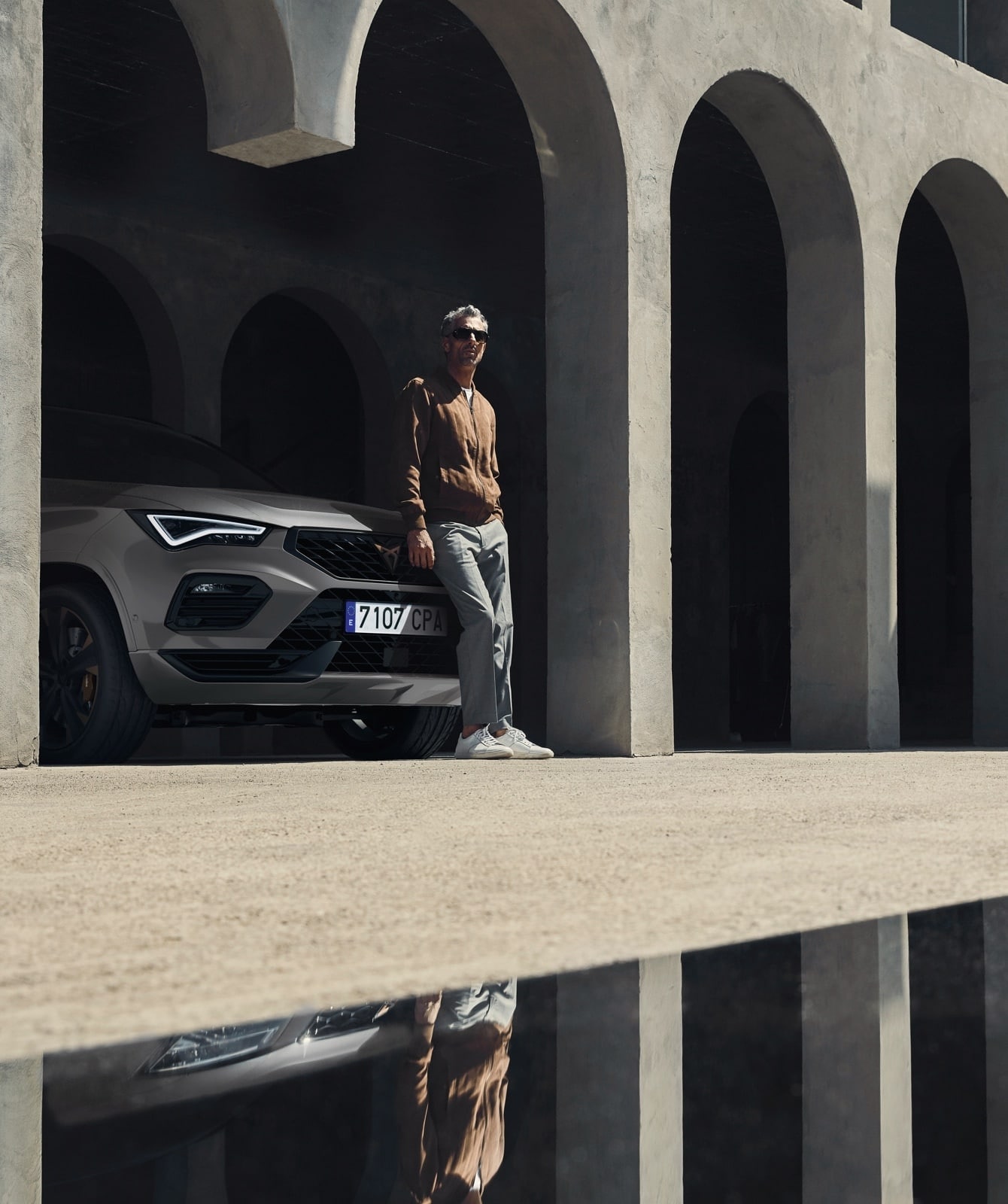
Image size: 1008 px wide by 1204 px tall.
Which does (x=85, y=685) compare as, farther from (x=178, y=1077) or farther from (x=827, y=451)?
(x=827, y=451)

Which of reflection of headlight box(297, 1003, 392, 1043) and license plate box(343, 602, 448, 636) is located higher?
license plate box(343, 602, 448, 636)

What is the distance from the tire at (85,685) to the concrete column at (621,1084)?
445 centimetres

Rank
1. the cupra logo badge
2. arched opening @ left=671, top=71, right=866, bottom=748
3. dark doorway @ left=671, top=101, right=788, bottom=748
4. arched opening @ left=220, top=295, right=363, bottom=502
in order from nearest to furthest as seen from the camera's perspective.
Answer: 1. the cupra logo badge
2. arched opening @ left=671, top=71, right=866, bottom=748
3. dark doorway @ left=671, top=101, right=788, bottom=748
4. arched opening @ left=220, top=295, right=363, bottom=502

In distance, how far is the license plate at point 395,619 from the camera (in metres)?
7.02

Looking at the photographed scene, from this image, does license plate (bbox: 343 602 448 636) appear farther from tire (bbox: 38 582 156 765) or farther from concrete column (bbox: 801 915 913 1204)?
concrete column (bbox: 801 915 913 1204)

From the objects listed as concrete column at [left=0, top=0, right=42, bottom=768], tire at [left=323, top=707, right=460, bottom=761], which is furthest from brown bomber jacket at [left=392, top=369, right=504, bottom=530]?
concrete column at [left=0, top=0, right=42, bottom=768]

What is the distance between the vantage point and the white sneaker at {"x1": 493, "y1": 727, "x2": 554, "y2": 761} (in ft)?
24.9

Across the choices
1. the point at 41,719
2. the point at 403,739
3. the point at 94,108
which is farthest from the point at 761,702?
the point at 41,719

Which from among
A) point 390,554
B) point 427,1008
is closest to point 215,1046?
point 427,1008

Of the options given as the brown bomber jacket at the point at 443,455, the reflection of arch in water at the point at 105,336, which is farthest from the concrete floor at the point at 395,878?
the reflection of arch in water at the point at 105,336

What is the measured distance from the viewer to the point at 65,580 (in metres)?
6.70

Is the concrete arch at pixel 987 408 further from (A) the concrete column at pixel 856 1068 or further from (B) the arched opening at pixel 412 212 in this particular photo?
(A) the concrete column at pixel 856 1068

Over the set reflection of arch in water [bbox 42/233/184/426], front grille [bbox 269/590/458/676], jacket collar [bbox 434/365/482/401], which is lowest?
front grille [bbox 269/590/458/676]

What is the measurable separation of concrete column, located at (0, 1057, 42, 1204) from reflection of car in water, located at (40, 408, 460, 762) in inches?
190
